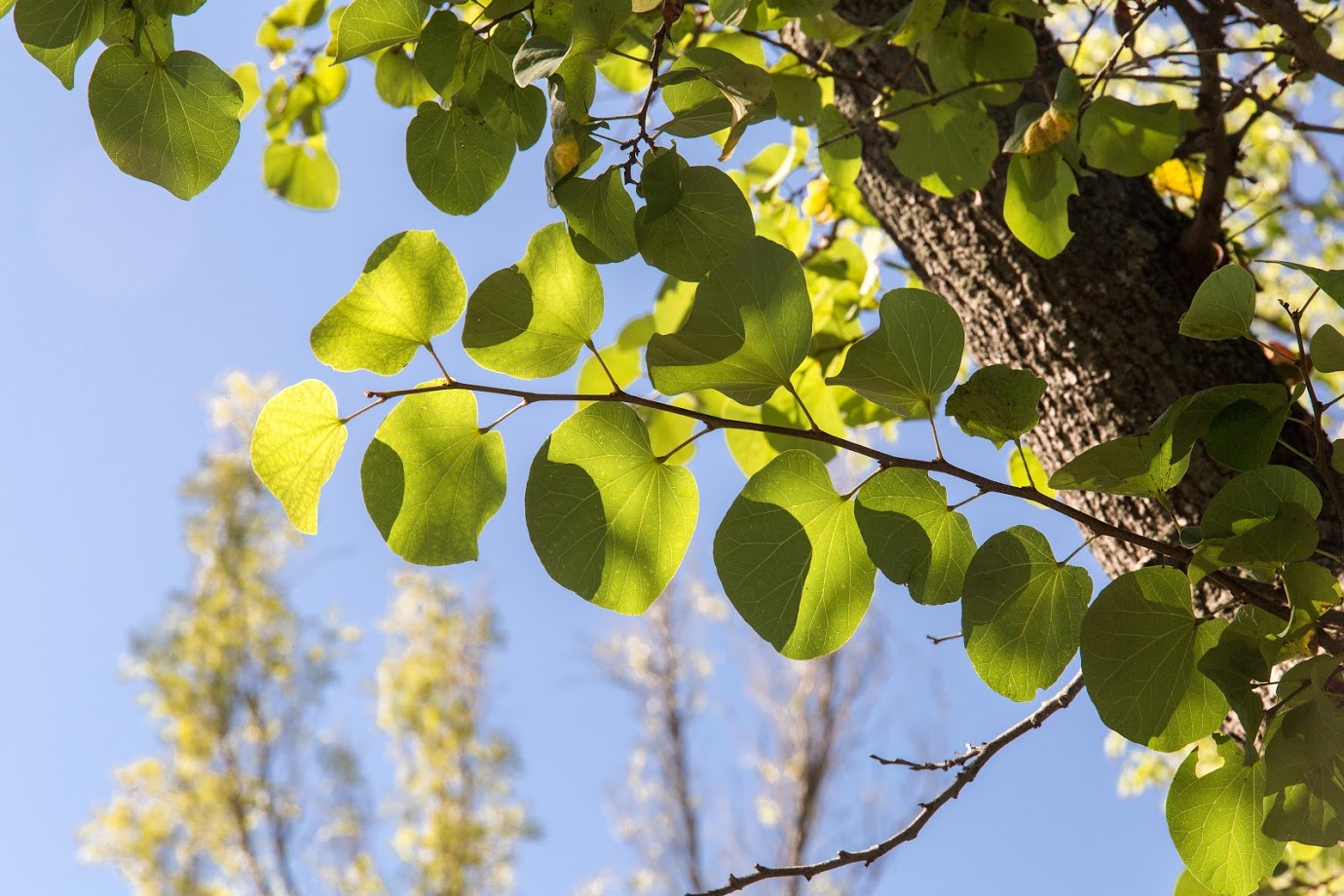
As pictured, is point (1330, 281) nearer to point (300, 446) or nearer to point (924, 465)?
point (924, 465)

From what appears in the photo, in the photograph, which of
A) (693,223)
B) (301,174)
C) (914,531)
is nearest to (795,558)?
(914,531)

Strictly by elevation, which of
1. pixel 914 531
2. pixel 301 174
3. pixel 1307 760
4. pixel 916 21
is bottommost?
pixel 1307 760

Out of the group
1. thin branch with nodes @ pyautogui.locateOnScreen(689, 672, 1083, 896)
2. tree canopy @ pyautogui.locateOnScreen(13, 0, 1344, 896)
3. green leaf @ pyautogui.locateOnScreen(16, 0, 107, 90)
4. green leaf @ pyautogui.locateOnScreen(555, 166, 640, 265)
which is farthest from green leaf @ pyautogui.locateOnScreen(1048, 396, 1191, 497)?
green leaf @ pyautogui.locateOnScreen(16, 0, 107, 90)

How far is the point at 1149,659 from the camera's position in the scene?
410 mm

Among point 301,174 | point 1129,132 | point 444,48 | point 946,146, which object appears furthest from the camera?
point 301,174

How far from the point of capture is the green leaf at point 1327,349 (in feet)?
1.24

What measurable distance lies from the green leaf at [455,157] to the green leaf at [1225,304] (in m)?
0.34

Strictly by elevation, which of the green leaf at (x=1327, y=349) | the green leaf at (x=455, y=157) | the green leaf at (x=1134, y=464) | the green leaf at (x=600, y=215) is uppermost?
the green leaf at (x=455, y=157)

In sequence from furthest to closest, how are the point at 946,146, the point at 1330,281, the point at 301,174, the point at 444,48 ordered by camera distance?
the point at 301,174
the point at 946,146
the point at 444,48
the point at 1330,281

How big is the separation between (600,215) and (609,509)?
14cm

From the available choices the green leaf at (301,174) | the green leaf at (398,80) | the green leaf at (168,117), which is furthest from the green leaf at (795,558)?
the green leaf at (301,174)

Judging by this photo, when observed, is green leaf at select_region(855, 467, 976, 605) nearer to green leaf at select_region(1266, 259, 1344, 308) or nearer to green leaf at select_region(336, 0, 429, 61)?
green leaf at select_region(1266, 259, 1344, 308)

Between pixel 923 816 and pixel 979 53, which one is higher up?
pixel 979 53

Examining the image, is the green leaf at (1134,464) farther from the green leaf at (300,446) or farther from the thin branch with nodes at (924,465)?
the green leaf at (300,446)
